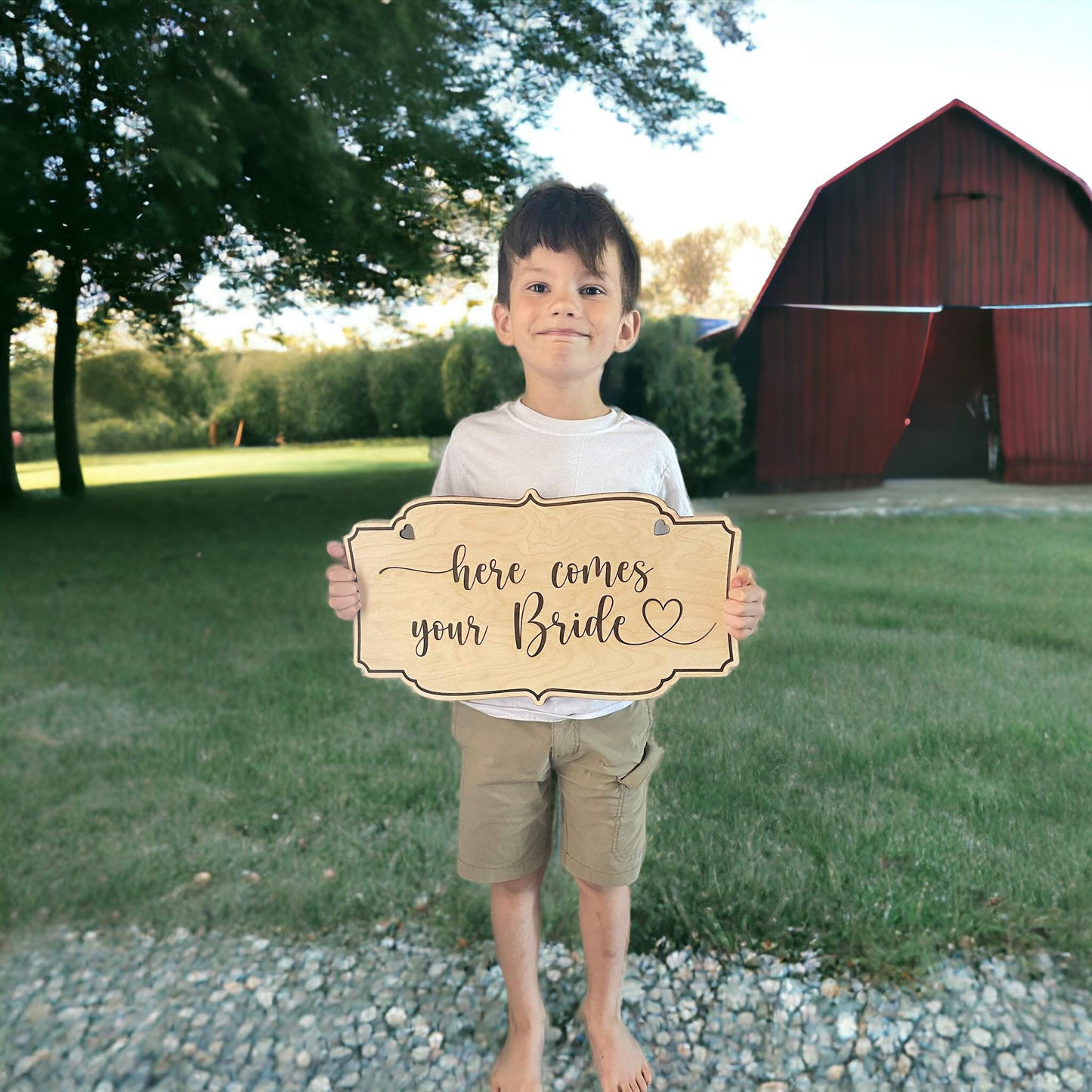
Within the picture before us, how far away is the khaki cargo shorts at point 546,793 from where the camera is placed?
5.00ft

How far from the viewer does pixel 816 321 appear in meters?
9.79

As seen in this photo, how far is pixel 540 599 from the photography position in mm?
1535

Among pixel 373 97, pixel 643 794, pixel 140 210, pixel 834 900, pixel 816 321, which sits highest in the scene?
pixel 373 97

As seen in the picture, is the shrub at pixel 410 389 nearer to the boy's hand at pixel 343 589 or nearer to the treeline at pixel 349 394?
the treeline at pixel 349 394

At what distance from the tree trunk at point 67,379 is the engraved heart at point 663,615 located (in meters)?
7.50

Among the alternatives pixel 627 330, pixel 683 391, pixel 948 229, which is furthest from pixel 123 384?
pixel 627 330

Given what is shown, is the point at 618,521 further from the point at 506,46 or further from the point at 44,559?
the point at 506,46

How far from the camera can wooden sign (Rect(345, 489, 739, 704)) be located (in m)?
1.51

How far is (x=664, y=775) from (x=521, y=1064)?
4.52ft

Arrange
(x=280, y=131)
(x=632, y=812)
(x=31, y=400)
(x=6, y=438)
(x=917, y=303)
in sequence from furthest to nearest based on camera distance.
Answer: (x=917, y=303)
(x=31, y=400)
(x=6, y=438)
(x=280, y=131)
(x=632, y=812)

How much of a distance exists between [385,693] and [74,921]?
170cm

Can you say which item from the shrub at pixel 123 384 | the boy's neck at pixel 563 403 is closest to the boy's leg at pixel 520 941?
the boy's neck at pixel 563 403

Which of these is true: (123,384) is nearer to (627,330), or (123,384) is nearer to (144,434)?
(144,434)

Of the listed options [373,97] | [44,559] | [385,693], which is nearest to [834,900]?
[385,693]
